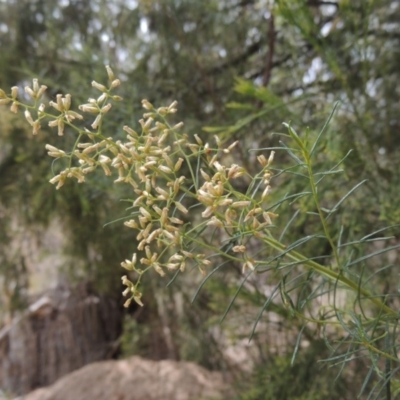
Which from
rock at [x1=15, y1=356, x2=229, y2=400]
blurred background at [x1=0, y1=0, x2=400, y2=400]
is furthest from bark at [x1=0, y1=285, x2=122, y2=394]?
rock at [x1=15, y1=356, x2=229, y2=400]

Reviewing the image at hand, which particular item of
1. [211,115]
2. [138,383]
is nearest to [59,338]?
[138,383]

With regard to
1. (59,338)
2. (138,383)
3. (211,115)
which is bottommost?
(138,383)

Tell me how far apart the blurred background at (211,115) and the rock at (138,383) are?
0.11 m

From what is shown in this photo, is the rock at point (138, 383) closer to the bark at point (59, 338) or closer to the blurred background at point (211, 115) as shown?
the blurred background at point (211, 115)

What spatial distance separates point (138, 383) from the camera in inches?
108

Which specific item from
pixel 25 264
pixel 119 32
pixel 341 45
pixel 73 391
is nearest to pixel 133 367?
pixel 73 391

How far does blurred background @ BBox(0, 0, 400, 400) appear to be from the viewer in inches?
71.0

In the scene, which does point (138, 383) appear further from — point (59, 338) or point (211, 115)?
point (211, 115)

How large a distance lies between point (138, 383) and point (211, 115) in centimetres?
119

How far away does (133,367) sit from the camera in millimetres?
2902

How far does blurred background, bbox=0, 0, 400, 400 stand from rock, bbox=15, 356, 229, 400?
0.11m

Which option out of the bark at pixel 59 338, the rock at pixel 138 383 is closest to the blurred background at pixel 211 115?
the rock at pixel 138 383

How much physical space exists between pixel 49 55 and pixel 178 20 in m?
0.58

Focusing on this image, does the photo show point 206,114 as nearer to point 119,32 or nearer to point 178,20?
point 178,20
